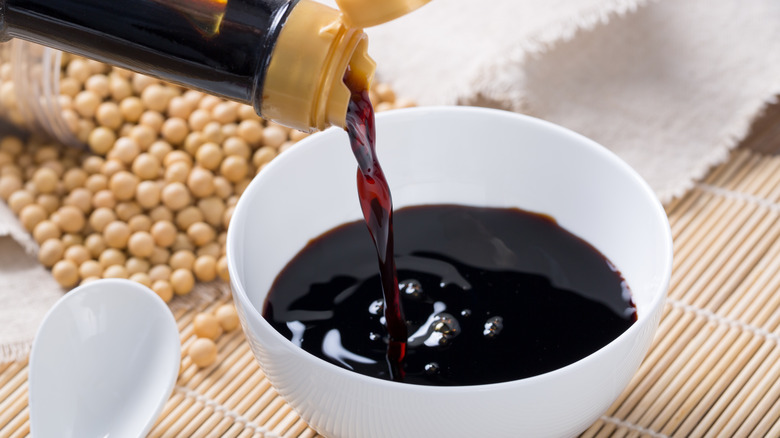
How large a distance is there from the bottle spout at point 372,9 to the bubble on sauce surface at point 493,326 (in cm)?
27

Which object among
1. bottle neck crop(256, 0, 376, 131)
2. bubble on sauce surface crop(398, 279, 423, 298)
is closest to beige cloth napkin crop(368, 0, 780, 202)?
bubble on sauce surface crop(398, 279, 423, 298)

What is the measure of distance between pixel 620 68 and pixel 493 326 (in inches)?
24.2

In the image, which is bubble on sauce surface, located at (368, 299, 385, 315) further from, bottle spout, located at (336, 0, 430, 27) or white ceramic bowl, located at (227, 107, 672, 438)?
bottle spout, located at (336, 0, 430, 27)

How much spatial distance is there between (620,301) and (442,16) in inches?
25.7

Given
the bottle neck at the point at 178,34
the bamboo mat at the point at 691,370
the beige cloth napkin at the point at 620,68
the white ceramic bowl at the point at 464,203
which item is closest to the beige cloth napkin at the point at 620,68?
the beige cloth napkin at the point at 620,68

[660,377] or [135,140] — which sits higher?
[660,377]

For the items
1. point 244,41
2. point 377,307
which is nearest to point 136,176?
point 377,307

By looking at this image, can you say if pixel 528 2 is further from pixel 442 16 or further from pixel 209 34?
pixel 209 34

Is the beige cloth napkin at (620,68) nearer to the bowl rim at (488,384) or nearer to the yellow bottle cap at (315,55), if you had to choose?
the bowl rim at (488,384)

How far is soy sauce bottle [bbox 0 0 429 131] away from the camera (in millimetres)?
502

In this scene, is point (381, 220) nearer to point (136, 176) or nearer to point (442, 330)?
point (442, 330)

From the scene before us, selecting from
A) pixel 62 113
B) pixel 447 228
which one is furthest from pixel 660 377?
pixel 62 113

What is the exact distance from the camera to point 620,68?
1162mm

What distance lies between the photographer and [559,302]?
70 centimetres
